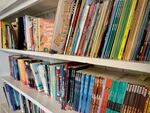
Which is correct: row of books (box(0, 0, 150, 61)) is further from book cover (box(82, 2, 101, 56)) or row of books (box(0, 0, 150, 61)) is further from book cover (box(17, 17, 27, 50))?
book cover (box(17, 17, 27, 50))

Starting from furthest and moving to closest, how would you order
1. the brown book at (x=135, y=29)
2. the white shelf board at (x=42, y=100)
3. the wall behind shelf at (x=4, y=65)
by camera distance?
the wall behind shelf at (x=4, y=65) → the white shelf board at (x=42, y=100) → the brown book at (x=135, y=29)

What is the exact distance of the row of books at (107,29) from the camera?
0.51 metres

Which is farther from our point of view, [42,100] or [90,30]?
[42,100]

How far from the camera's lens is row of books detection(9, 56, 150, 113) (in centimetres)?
56

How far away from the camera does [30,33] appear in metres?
1.19

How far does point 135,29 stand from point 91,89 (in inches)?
13.0

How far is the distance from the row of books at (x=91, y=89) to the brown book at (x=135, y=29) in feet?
0.42

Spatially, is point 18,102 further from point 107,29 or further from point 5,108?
point 107,29

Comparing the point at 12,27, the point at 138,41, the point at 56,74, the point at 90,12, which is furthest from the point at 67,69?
the point at 12,27

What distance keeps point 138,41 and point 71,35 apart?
34cm

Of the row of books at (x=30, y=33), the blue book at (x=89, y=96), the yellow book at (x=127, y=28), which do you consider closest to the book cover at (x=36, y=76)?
the row of books at (x=30, y=33)

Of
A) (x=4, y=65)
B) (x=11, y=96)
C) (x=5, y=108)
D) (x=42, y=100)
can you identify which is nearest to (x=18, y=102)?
(x=11, y=96)

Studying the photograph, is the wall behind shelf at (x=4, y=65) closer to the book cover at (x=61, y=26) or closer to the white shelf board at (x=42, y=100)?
the white shelf board at (x=42, y=100)

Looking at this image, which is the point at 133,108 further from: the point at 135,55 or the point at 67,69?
the point at 67,69
